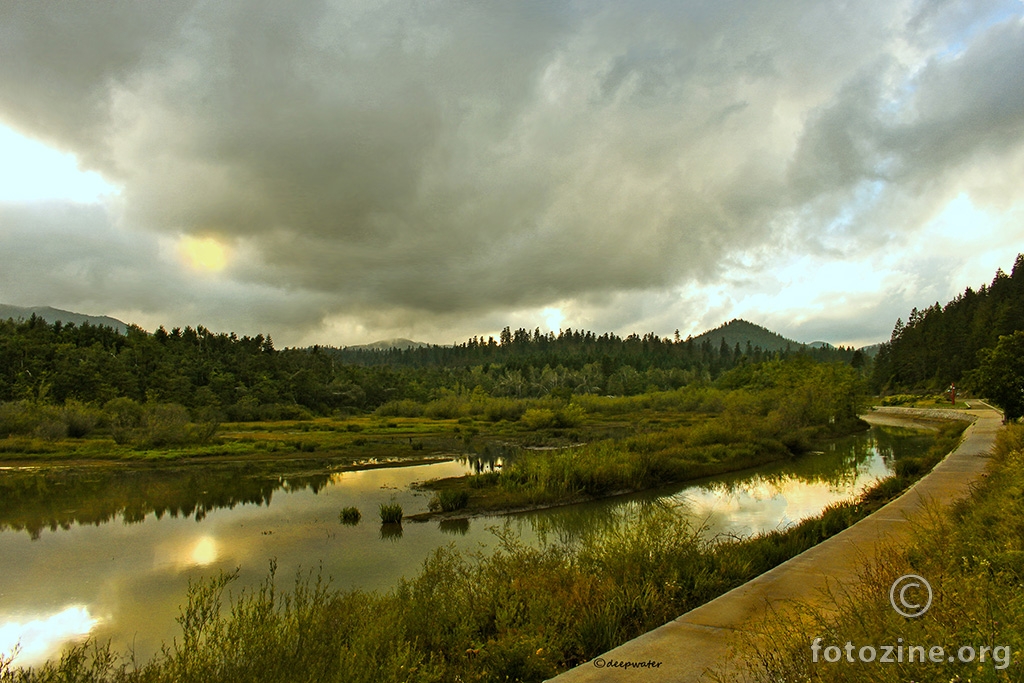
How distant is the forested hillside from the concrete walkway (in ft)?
226

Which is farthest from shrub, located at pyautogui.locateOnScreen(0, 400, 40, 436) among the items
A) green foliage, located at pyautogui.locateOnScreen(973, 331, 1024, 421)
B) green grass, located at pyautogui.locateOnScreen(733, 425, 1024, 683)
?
green foliage, located at pyautogui.locateOnScreen(973, 331, 1024, 421)

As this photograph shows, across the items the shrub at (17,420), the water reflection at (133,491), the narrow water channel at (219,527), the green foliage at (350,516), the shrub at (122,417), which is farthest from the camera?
the shrub at (17,420)

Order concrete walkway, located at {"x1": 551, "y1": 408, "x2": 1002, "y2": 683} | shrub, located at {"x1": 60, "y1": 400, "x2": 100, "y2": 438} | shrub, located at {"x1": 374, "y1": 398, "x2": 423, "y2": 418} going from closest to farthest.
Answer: concrete walkway, located at {"x1": 551, "y1": 408, "x2": 1002, "y2": 683}
shrub, located at {"x1": 60, "y1": 400, "x2": 100, "y2": 438}
shrub, located at {"x1": 374, "y1": 398, "x2": 423, "y2": 418}

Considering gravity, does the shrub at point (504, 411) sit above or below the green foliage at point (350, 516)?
above

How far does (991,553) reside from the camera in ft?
22.9

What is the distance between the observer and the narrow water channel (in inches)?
486

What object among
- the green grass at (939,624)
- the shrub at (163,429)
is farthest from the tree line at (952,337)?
the shrub at (163,429)

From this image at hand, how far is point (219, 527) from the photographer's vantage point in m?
20.3

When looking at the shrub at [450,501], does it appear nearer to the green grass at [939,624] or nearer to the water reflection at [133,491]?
the water reflection at [133,491]

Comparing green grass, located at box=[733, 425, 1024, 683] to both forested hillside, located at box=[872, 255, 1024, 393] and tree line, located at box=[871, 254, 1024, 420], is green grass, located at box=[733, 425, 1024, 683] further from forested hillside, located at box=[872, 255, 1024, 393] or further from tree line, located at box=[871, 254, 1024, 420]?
forested hillside, located at box=[872, 255, 1024, 393]

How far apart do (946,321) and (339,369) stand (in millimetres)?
113237

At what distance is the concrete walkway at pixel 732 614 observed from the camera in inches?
238

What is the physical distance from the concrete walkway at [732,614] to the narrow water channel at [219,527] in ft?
11.5

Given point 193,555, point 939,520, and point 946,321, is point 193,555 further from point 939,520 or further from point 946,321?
point 946,321
